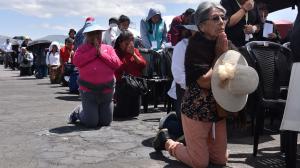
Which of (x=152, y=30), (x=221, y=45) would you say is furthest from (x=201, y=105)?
(x=152, y=30)

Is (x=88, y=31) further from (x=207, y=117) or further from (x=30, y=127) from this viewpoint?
(x=207, y=117)

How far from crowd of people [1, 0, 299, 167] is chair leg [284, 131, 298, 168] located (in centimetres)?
54

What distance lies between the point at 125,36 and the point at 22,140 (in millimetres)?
2458

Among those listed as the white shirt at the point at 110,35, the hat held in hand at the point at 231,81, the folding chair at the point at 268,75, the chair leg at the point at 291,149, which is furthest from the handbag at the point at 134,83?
the chair leg at the point at 291,149

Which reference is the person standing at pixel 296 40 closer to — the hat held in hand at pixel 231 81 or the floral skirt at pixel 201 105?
the hat held in hand at pixel 231 81

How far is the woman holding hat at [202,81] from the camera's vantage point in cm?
445

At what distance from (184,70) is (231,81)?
3.85ft

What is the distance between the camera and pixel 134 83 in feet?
25.8

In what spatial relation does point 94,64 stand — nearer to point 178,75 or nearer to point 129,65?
point 129,65

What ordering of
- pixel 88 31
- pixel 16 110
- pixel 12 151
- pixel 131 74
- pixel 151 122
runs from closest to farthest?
pixel 12 151 → pixel 88 31 → pixel 151 122 → pixel 131 74 → pixel 16 110

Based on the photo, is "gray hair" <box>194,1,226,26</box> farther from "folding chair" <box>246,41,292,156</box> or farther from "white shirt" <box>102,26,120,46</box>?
"white shirt" <box>102,26,120,46</box>

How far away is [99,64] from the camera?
22.6ft

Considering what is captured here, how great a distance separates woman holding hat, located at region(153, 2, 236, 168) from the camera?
4.45 m

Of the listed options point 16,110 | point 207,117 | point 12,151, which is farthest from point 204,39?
point 16,110
